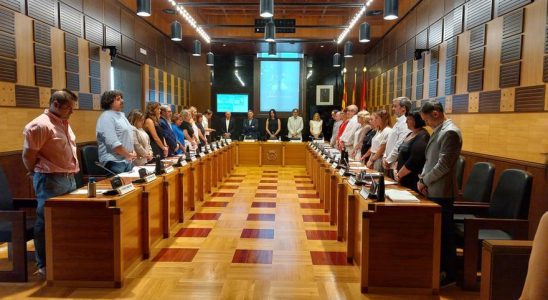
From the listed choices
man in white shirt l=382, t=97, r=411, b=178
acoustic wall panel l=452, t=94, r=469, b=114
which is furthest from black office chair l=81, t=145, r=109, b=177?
acoustic wall panel l=452, t=94, r=469, b=114

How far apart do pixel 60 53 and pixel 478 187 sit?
5155 mm

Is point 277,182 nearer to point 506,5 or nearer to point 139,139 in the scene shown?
point 139,139

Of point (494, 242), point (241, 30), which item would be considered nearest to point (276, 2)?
point (241, 30)

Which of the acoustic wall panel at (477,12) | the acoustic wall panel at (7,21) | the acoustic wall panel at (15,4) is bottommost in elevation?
the acoustic wall panel at (7,21)

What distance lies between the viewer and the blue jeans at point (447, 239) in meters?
3.07

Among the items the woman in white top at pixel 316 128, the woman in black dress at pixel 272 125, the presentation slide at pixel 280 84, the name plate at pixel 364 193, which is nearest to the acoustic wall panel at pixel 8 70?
the name plate at pixel 364 193

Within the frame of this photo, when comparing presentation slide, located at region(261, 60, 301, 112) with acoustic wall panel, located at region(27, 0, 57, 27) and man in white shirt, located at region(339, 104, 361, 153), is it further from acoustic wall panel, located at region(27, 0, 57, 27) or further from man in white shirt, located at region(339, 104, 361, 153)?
acoustic wall panel, located at region(27, 0, 57, 27)

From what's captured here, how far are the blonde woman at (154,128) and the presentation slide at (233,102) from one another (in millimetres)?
8370

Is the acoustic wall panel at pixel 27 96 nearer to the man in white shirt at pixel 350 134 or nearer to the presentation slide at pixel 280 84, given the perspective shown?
the man in white shirt at pixel 350 134

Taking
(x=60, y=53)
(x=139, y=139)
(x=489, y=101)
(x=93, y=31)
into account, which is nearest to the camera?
(x=139, y=139)

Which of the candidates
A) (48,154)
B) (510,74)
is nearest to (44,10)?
(48,154)

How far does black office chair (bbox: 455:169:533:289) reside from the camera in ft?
9.26

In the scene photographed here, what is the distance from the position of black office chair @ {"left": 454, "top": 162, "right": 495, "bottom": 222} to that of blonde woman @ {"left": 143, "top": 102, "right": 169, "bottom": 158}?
352cm

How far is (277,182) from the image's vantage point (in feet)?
26.4
